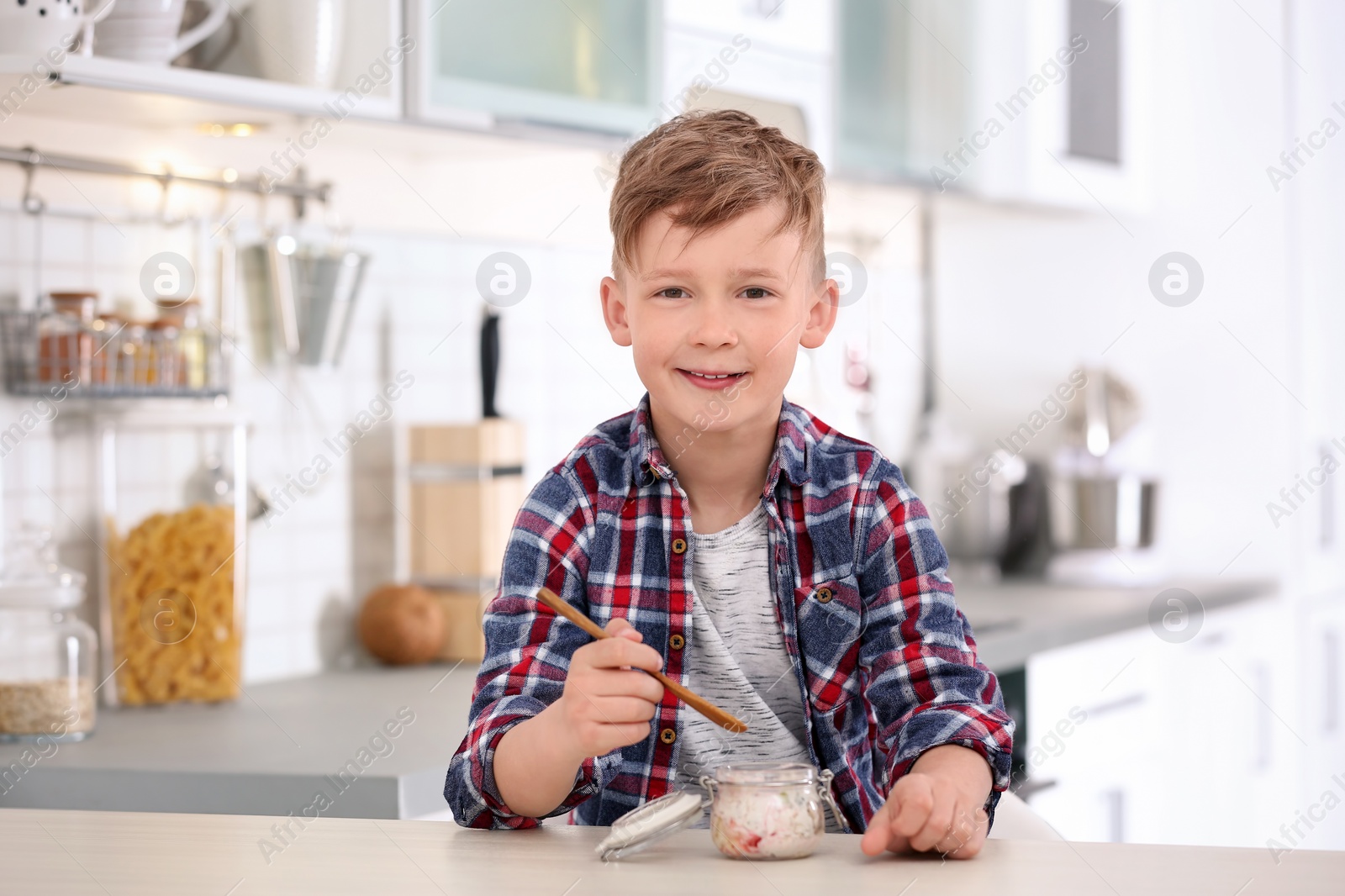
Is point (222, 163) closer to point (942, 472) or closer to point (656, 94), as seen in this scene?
point (656, 94)

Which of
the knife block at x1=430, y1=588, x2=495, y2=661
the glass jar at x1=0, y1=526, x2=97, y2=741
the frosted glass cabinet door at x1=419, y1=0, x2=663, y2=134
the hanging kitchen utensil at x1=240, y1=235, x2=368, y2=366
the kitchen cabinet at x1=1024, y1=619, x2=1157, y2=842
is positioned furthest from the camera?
the kitchen cabinet at x1=1024, y1=619, x2=1157, y2=842

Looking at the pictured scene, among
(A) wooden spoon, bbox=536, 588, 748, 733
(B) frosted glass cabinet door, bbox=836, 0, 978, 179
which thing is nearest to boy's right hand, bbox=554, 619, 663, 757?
(A) wooden spoon, bbox=536, 588, 748, 733

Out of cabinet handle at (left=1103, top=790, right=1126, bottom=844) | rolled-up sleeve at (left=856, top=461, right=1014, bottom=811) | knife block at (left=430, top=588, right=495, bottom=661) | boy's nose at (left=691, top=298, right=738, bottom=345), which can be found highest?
boy's nose at (left=691, top=298, right=738, bottom=345)

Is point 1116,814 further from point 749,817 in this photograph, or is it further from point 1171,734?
point 749,817

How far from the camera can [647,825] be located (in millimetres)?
795

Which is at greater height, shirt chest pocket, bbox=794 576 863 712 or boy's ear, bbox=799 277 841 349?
boy's ear, bbox=799 277 841 349

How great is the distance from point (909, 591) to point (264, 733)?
0.83m

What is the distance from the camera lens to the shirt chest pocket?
1052mm

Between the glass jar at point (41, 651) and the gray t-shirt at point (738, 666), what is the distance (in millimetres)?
775

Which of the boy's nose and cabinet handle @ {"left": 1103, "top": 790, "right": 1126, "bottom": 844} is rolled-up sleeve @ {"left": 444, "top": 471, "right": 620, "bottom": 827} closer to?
the boy's nose

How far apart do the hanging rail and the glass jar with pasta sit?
0.29 m

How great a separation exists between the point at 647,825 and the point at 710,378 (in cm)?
34

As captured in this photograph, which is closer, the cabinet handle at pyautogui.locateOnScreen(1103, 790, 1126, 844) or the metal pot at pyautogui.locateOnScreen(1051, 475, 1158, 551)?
the cabinet handle at pyautogui.locateOnScreen(1103, 790, 1126, 844)

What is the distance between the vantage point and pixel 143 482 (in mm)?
1758
